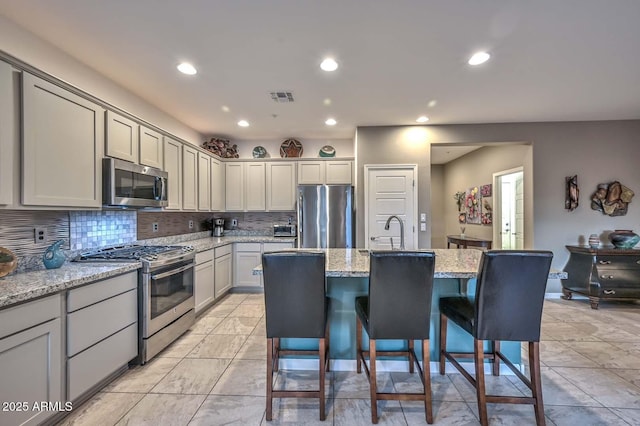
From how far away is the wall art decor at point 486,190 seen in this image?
216 inches

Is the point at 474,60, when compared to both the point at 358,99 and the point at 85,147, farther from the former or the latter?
the point at 85,147

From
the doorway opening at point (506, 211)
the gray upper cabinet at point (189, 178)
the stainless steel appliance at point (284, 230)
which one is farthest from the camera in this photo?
the doorway opening at point (506, 211)

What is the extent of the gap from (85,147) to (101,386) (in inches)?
70.4

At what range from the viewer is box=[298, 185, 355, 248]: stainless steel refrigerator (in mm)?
4270

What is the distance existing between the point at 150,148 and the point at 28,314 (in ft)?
6.24

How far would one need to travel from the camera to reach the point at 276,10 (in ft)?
6.15

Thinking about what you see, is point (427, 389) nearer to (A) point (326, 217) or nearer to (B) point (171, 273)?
(B) point (171, 273)

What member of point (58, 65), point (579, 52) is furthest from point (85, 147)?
point (579, 52)

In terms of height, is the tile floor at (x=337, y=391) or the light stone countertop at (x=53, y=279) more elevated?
the light stone countertop at (x=53, y=279)

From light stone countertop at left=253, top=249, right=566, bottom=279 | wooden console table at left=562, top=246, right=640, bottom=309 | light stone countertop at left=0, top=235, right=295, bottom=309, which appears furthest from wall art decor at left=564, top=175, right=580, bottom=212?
light stone countertop at left=0, top=235, right=295, bottom=309

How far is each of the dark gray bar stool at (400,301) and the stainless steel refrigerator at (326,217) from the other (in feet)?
8.42

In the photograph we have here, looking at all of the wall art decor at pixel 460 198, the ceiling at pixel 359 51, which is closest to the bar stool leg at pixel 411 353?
the ceiling at pixel 359 51

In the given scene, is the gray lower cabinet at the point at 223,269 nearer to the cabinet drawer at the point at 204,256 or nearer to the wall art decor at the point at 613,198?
the cabinet drawer at the point at 204,256

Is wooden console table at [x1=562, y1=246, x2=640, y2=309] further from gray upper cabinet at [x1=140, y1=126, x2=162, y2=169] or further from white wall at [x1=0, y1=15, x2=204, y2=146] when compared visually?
white wall at [x1=0, y1=15, x2=204, y2=146]
